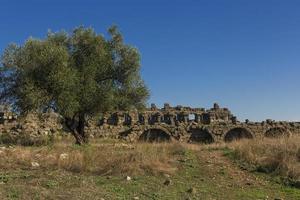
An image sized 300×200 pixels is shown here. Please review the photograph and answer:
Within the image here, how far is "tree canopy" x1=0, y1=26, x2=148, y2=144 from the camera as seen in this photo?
896 inches

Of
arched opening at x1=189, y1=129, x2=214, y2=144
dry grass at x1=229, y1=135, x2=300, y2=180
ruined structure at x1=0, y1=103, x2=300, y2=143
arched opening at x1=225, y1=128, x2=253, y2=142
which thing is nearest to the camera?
dry grass at x1=229, y1=135, x2=300, y2=180

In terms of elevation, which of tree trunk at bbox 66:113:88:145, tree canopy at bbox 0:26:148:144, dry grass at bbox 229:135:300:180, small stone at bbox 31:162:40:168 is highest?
tree canopy at bbox 0:26:148:144

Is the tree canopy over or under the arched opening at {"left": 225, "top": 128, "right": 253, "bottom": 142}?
over

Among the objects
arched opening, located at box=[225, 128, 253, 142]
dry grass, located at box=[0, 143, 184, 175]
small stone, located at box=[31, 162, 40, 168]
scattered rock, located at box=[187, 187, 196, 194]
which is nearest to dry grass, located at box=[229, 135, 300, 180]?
dry grass, located at box=[0, 143, 184, 175]

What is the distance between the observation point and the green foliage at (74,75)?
22750mm

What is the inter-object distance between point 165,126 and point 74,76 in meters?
20.1

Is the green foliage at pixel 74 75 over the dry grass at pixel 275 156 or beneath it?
over

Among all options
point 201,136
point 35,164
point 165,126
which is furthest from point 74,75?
point 201,136

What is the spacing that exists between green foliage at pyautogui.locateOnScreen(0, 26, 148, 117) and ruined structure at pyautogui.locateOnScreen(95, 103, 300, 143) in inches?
438

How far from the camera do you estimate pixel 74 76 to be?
2319 centimetres

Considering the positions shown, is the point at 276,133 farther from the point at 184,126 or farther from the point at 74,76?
the point at 184,126

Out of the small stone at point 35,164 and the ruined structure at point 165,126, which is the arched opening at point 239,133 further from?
the small stone at point 35,164

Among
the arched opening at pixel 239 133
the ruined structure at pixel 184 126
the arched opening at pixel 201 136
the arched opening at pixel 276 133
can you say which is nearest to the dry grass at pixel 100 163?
the arched opening at pixel 276 133

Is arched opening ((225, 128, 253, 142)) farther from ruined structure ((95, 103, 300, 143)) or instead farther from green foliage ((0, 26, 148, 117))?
green foliage ((0, 26, 148, 117))
